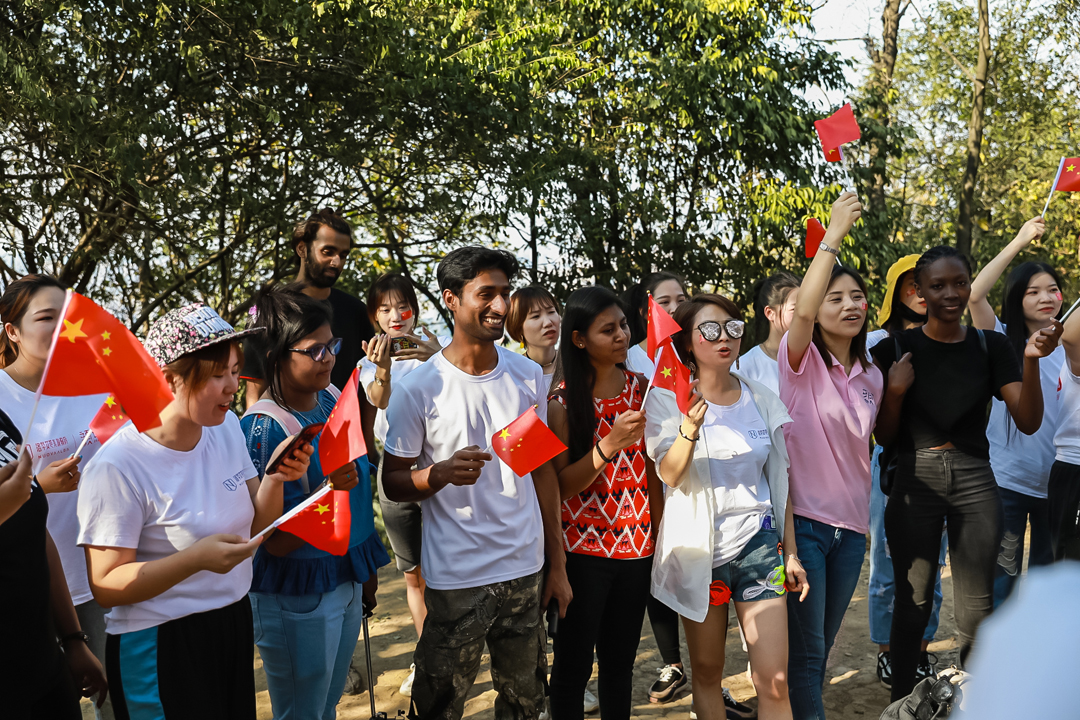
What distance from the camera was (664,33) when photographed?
31.1 ft

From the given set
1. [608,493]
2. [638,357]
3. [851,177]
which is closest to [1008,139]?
[851,177]

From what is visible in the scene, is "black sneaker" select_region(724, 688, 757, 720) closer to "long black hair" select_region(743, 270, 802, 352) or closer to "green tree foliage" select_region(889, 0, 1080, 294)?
"long black hair" select_region(743, 270, 802, 352)

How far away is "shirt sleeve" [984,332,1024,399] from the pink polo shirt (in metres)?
0.54

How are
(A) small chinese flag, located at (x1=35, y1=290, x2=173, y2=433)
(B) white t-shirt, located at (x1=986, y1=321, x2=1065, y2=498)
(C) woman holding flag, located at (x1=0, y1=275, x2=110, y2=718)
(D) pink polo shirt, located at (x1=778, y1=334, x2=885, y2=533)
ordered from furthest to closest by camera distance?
(B) white t-shirt, located at (x1=986, y1=321, x2=1065, y2=498) → (D) pink polo shirt, located at (x1=778, y1=334, x2=885, y2=533) → (C) woman holding flag, located at (x1=0, y1=275, x2=110, y2=718) → (A) small chinese flag, located at (x1=35, y1=290, x2=173, y2=433)

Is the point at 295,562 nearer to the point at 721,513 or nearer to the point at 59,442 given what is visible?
the point at 59,442

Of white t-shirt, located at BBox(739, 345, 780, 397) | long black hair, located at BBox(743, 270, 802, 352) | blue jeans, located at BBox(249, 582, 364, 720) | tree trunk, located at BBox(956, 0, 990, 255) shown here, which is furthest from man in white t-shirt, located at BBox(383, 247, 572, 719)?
tree trunk, located at BBox(956, 0, 990, 255)

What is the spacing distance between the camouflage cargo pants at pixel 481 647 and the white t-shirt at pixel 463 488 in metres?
0.06

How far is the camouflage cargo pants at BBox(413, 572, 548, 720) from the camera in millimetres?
3039

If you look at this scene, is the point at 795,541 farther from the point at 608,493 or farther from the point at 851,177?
the point at 851,177

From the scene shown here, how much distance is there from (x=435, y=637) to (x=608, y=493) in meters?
0.87

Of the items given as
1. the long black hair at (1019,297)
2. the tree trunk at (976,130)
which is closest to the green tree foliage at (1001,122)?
the tree trunk at (976,130)

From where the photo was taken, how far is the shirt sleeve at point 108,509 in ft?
7.18

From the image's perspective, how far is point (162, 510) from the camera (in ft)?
7.52

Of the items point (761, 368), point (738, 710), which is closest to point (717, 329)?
point (761, 368)
